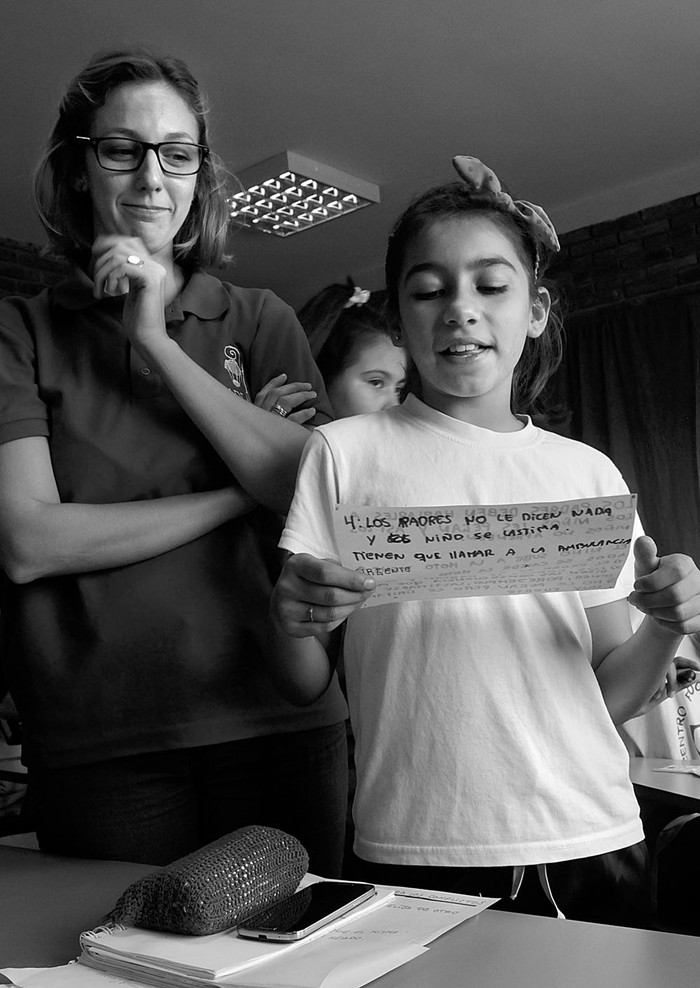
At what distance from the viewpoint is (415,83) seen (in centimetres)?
436

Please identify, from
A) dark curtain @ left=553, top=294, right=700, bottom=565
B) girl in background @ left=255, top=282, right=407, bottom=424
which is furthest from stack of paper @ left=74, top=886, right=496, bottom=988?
dark curtain @ left=553, top=294, right=700, bottom=565

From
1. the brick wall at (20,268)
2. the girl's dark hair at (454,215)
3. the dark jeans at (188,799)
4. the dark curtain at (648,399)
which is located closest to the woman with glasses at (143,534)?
the dark jeans at (188,799)

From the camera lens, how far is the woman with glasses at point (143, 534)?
1211 mm

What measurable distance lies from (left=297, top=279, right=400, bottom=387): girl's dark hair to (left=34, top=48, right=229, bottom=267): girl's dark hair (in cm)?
Answer: 106

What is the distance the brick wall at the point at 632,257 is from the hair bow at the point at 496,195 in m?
4.51

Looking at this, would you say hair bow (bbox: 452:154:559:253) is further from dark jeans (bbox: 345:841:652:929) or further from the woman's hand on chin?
dark jeans (bbox: 345:841:652:929)

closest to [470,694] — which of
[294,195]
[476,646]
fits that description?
[476,646]

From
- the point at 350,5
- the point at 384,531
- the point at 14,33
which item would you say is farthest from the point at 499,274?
the point at 14,33

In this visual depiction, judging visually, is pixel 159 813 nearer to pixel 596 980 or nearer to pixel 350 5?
pixel 596 980

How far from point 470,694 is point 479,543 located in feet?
0.79

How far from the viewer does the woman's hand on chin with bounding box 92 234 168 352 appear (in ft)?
4.16

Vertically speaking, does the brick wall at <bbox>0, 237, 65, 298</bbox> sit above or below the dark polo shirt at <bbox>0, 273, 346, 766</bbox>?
above

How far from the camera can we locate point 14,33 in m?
3.87

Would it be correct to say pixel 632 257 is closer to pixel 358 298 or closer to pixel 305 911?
pixel 358 298
